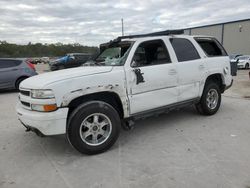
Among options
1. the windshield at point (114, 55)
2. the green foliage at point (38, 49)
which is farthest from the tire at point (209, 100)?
the green foliage at point (38, 49)

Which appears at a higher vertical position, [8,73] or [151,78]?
[151,78]

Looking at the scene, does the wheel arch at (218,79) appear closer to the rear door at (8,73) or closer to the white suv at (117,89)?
the white suv at (117,89)

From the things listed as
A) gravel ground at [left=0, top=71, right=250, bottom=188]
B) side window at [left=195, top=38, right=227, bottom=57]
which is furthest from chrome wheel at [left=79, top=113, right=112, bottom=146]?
side window at [left=195, top=38, right=227, bottom=57]

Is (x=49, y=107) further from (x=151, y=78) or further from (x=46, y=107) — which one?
(x=151, y=78)

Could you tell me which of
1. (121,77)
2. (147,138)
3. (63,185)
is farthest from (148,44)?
(63,185)

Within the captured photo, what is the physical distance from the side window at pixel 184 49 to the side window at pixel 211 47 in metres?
0.54

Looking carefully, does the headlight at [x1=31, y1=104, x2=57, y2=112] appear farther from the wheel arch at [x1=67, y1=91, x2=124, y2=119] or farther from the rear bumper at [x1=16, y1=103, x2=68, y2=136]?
the wheel arch at [x1=67, y1=91, x2=124, y2=119]

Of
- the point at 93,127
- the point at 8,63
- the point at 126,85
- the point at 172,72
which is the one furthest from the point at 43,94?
the point at 8,63

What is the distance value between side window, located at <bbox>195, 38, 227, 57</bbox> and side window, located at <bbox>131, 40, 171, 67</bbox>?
145 centimetres

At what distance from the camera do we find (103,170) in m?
3.58

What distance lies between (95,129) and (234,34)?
113 ft

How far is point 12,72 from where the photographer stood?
36.9 ft

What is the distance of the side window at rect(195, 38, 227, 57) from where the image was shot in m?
6.07

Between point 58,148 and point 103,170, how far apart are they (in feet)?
3.97
